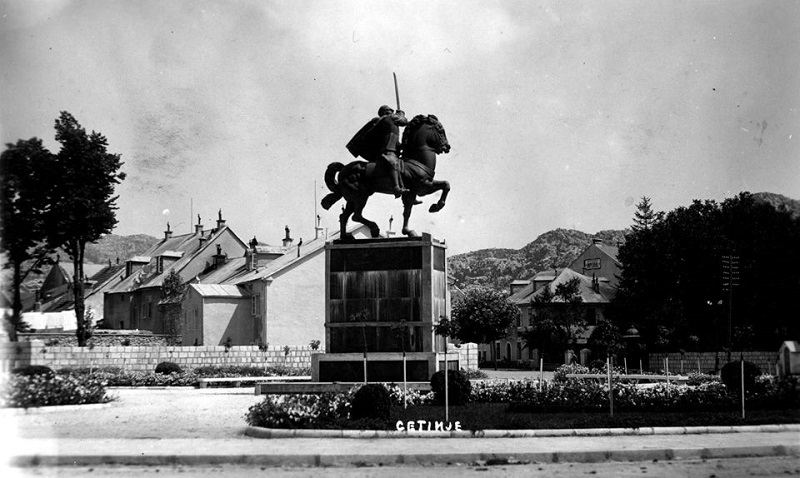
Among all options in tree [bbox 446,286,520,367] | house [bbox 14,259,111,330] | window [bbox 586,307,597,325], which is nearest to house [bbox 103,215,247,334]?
house [bbox 14,259,111,330]

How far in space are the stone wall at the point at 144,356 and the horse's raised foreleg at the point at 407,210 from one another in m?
20.1

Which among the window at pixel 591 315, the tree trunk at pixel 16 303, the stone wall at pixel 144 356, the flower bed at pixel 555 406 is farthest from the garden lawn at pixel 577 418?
the window at pixel 591 315

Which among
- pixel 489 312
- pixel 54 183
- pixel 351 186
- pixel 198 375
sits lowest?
pixel 198 375

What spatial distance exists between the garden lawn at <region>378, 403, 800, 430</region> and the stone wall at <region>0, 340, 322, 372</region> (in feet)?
80.6

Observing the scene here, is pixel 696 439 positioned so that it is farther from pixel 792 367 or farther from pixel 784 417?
pixel 792 367

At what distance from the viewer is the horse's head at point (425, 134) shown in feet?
80.7

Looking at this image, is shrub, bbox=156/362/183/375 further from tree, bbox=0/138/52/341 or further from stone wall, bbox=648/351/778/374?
stone wall, bbox=648/351/778/374

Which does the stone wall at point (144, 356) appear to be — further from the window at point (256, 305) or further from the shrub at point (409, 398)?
the shrub at point (409, 398)

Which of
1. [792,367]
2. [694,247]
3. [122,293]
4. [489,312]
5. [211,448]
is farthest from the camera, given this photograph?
[122,293]

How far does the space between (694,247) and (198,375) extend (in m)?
33.4

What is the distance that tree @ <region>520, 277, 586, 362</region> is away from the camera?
60375 mm

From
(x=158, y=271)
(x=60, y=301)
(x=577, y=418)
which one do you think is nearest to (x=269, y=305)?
(x=158, y=271)

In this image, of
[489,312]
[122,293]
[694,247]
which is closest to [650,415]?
[489,312]

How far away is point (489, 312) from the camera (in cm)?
3653
